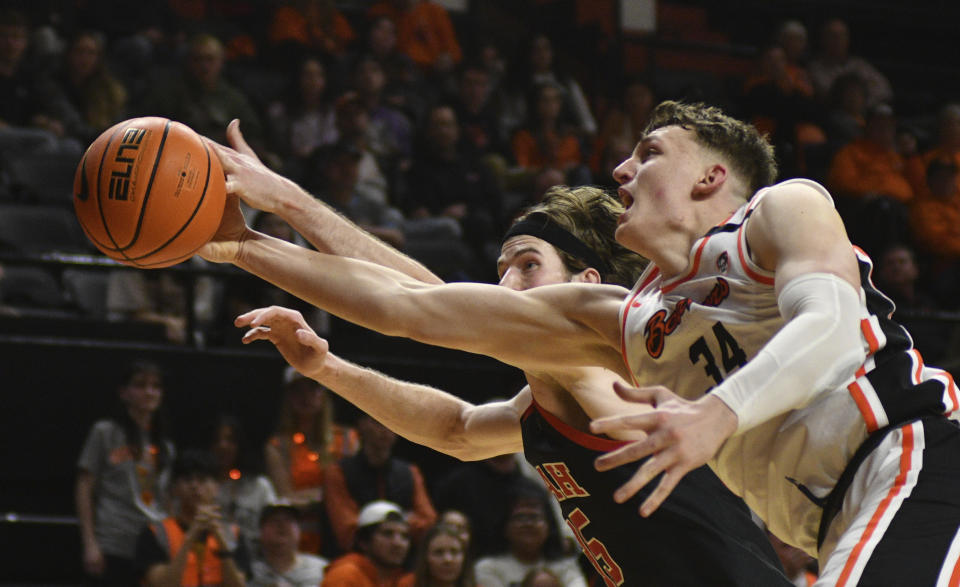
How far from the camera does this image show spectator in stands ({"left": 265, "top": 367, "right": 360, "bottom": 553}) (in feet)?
22.6

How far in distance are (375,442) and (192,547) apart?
48.8 inches

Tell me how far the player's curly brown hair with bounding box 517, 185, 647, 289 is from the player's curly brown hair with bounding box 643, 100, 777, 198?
0.83 metres

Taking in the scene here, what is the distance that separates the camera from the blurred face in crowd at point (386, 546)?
21.1 feet

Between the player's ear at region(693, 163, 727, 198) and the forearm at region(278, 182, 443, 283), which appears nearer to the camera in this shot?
the player's ear at region(693, 163, 727, 198)

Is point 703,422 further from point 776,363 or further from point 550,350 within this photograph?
point 550,350

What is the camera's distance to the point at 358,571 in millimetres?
6309

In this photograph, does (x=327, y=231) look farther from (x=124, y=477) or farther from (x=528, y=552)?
(x=528, y=552)

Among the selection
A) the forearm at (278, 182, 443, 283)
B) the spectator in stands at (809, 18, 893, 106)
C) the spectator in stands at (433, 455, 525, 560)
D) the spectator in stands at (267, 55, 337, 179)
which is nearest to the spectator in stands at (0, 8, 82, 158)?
the spectator in stands at (267, 55, 337, 179)

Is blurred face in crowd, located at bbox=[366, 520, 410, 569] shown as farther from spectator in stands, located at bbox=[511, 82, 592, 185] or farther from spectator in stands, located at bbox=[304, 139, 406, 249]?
spectator in stands, located at bbox=[511, 82, 592, 185]

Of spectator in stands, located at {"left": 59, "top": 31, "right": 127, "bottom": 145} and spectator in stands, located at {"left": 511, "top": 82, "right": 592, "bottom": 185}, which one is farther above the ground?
spectator in stands, located at {"left": 59, "top": 31, "right": 127, "bottom": 145}

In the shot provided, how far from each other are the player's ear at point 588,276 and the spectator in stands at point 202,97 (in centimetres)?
484

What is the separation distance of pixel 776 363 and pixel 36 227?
22.1ft

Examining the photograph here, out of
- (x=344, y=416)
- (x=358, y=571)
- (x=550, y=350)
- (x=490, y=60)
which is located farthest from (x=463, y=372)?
(x=550, y=350)

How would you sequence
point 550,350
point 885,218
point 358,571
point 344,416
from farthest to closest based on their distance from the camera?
1. point 885,218
2. point 344,416
3. point 358,571
4. point 550,350
